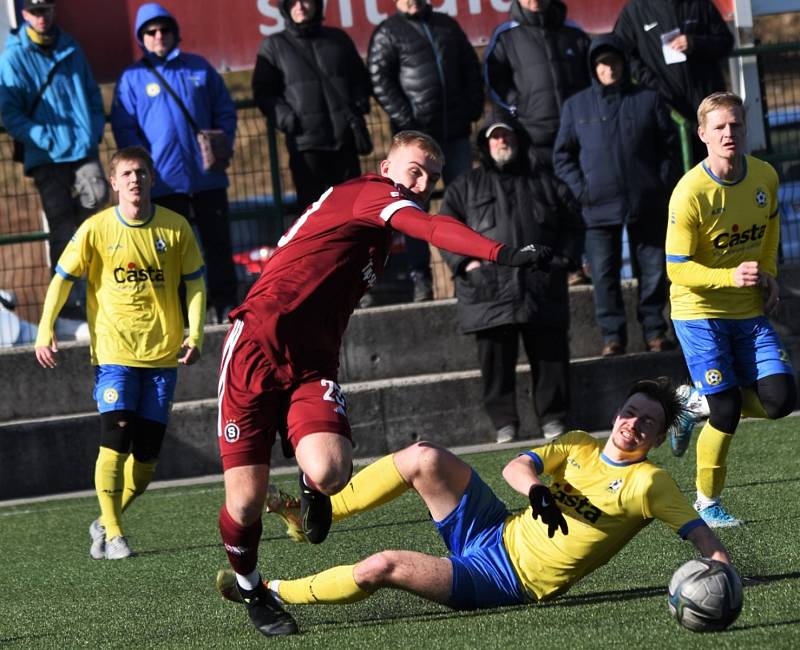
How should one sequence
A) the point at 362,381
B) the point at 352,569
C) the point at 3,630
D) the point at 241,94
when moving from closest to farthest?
the point at 352,569 < the point at 3,630 < the point at 362,381 < the point at 241,94

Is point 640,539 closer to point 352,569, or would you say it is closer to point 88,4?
point 352,569

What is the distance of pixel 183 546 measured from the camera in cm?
848

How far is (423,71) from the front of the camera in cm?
1171

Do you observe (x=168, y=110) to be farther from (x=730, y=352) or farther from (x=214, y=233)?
(x=730, y=352)

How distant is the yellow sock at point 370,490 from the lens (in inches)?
243

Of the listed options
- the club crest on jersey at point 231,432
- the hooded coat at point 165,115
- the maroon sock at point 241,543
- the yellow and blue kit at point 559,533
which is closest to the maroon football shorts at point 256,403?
the club crest on jersey at point 231,432

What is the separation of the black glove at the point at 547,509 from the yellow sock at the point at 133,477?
12.0 ft

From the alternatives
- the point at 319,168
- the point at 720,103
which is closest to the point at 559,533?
the point at 720,103

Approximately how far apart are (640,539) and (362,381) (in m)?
5.03

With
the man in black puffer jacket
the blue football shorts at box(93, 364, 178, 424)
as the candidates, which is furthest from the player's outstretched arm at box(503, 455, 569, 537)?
the man in black puffer jacket

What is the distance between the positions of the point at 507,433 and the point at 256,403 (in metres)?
5.58

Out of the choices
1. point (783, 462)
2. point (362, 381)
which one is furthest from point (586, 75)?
point (783, 462)

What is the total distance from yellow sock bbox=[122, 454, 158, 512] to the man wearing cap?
10.6ft

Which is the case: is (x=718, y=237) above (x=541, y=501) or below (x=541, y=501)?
above
